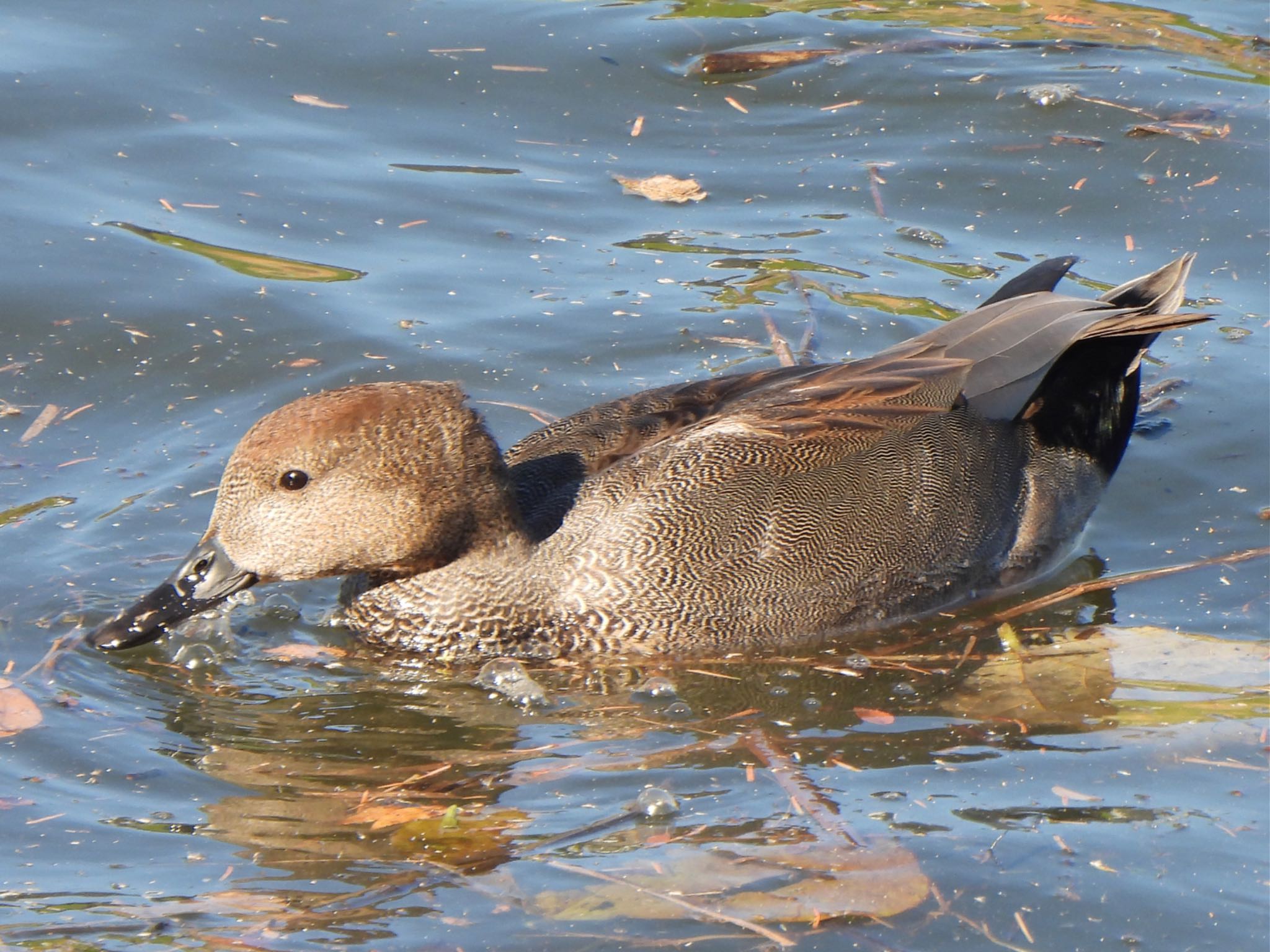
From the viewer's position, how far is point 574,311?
301 inches

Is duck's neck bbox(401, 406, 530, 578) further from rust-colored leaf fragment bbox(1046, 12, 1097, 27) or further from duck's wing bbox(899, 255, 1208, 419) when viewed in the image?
rust-colored leaf fragment bbox(1046, 12, 1097, 27)

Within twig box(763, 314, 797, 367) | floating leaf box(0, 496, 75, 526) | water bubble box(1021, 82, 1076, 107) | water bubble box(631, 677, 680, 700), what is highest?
water bubble box(1021, 82, 1076, 107)

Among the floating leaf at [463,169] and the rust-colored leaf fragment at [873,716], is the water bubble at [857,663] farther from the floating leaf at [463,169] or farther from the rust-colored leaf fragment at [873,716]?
the floating leaf at [463,169]

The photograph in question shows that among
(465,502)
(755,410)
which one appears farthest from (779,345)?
(465,502)

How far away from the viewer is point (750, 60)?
9.88 metres

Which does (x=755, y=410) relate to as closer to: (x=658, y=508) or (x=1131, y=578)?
(x=658, y=508)

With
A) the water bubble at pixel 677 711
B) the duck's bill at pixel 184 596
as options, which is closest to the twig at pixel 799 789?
the water bubble at pixel 677 711

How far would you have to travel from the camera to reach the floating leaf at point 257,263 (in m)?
7.82

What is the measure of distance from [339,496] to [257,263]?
2.93 m

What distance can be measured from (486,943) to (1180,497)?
3807 millimetres

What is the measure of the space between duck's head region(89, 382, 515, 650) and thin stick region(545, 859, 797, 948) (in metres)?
1.48

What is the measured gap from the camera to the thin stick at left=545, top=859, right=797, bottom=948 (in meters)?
4.00

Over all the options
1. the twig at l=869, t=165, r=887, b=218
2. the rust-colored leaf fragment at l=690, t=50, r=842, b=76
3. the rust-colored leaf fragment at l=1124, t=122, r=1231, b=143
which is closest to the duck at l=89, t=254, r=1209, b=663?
the twig at l=869, t=165, r=887, b=218

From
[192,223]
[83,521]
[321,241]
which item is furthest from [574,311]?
[83,521]
